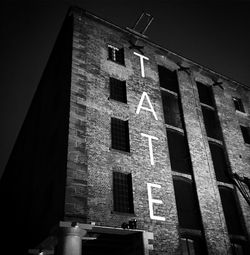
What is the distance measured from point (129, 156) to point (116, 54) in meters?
7.07

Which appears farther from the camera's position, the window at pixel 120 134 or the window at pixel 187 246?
the window at pixel 120 134

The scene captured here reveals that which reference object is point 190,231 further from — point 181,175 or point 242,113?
point 242,113

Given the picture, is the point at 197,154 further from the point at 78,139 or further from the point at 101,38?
the point at 101,38

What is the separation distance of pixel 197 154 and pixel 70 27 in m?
10.1

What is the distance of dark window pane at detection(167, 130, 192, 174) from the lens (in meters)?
14.4

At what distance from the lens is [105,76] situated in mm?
14758

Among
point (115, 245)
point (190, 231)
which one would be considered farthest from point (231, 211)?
point (115, 245)

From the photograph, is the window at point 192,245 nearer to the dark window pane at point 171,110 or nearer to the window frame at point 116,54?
the dark window pane at point 171,110

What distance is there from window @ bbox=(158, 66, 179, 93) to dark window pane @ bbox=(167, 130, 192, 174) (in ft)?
11.7

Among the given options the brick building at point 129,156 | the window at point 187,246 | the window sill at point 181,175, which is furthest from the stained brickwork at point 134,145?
the window at point 187,246

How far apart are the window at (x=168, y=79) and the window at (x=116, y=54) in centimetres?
283

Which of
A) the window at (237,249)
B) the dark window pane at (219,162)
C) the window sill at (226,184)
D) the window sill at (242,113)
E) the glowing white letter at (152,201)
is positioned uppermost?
the window sill at (242,113)

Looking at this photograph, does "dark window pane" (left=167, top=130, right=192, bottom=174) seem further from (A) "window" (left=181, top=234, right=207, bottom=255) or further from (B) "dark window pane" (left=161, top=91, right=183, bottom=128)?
(A) "window" (left=181, top=234, right=207, bottom=255)

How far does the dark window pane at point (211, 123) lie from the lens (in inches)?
682
